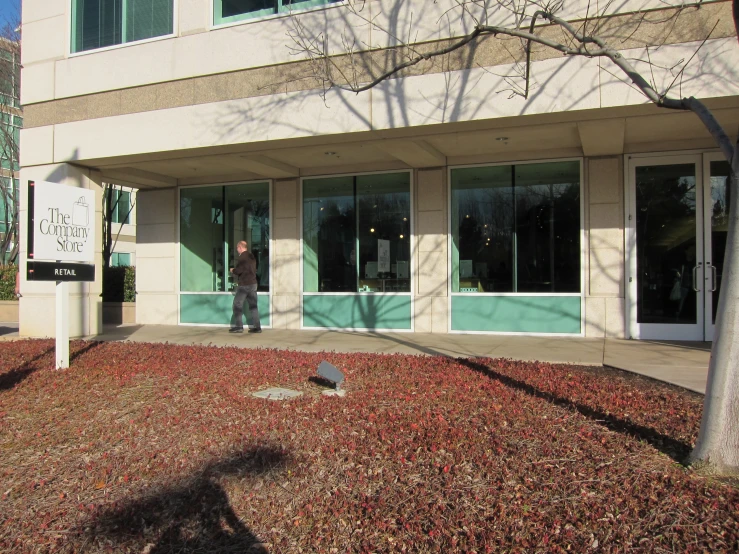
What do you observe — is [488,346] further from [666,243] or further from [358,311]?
[666,243]

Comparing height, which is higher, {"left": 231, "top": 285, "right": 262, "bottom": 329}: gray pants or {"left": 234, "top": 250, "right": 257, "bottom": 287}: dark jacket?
{"left": 234, "top": 250, "right": 257, "bottom": 287}: dark jacket

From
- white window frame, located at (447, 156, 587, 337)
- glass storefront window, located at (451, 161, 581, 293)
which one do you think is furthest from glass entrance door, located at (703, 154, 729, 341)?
glass storefront window, located at (451, 161, 581, 293)

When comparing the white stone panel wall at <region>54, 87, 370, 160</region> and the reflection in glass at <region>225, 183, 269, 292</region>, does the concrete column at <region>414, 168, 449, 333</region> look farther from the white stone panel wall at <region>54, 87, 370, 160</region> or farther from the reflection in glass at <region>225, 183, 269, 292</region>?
the reflection in glass at <region>225, 183, 269, 292</region>

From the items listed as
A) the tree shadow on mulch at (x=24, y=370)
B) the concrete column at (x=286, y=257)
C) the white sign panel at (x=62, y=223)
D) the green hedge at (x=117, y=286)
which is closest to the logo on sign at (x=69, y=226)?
the white sign panel at (x=62, y=223)

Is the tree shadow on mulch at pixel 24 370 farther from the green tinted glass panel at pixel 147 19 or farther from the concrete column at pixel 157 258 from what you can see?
the green tinted glass panel at pixel 147 19

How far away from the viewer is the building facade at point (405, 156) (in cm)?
856

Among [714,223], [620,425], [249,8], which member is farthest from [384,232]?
[620,425]

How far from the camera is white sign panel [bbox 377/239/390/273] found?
12008mm

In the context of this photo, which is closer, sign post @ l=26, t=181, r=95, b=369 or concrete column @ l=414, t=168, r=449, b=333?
sign post @ l=26, t=181, r=95, b=369

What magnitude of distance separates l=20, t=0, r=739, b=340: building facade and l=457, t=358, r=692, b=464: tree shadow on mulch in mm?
4065

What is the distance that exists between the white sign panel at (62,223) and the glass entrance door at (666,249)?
28.8ft

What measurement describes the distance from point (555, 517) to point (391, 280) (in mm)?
8684

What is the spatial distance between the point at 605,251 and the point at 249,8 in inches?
303

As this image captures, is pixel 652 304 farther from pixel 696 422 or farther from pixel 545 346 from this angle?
pixel 696 422
